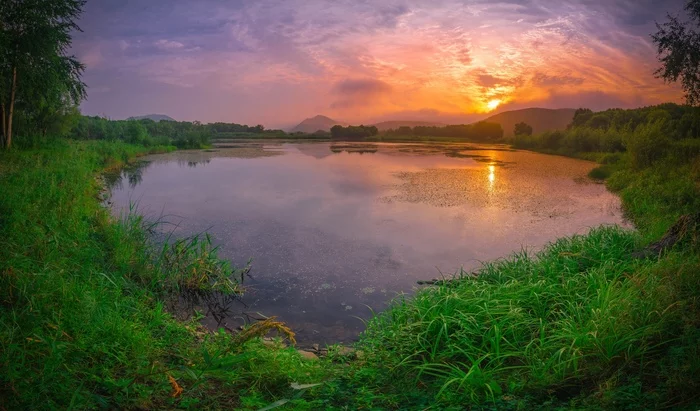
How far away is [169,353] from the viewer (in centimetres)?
391

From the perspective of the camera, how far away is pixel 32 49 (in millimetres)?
15180

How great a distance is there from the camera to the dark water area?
20.8 ft

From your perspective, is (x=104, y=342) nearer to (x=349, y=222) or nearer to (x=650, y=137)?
(x=349, y=222)

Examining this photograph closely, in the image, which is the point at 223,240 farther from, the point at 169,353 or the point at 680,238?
the point at 680,238

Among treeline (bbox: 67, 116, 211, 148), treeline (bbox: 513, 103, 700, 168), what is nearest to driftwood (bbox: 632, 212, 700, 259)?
treeline (bbox: 513, 103, 700, 168)

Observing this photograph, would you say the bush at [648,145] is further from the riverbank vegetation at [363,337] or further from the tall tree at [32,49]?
the tall tree at [32,49]

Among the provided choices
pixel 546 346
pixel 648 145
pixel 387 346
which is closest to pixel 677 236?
pixel 546 346

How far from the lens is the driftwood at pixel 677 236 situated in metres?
5.47

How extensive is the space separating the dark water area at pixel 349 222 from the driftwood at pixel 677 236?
257 cm

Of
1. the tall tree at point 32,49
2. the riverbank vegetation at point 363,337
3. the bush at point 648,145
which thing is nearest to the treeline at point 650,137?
the bush at point 648,145

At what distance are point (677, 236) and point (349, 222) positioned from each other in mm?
6675

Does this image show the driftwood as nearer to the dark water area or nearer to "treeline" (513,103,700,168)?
the dark water area

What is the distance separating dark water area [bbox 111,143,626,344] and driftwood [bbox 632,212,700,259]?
8.43 ft

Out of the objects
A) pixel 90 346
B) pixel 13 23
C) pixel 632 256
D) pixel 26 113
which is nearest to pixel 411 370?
pixel 90 346
